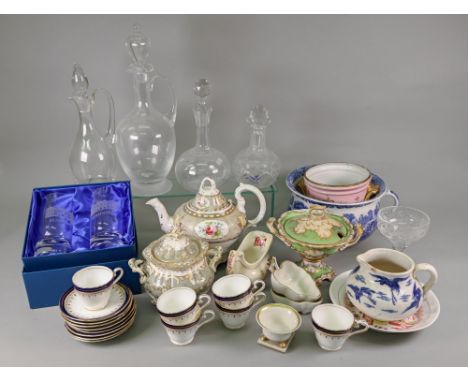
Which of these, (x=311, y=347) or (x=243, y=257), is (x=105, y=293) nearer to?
(x=243, y=257)

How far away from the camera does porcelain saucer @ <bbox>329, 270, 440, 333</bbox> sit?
1.51 m

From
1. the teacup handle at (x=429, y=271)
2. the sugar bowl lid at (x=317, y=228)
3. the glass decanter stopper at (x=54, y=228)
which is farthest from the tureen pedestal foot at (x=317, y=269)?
the glass decanter stopper at (x=54, y=228)

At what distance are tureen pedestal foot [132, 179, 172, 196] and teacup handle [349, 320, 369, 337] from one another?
3.05 feet

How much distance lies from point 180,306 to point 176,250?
174 mm

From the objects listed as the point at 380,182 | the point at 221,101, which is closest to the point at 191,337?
the point at 380,182

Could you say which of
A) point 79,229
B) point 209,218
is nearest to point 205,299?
point 209,218

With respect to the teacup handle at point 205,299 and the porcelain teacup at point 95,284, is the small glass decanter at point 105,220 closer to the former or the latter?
the porcelain teacup at point 95,284

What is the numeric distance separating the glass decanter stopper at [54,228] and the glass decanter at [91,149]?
Result: 0.16 metres

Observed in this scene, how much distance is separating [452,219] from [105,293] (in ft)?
4.94

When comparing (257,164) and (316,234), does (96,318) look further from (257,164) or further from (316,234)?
(257,164)

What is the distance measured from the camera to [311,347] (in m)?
1.52

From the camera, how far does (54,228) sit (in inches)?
72.7

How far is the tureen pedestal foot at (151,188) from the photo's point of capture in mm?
2076

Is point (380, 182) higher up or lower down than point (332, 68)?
lower down
